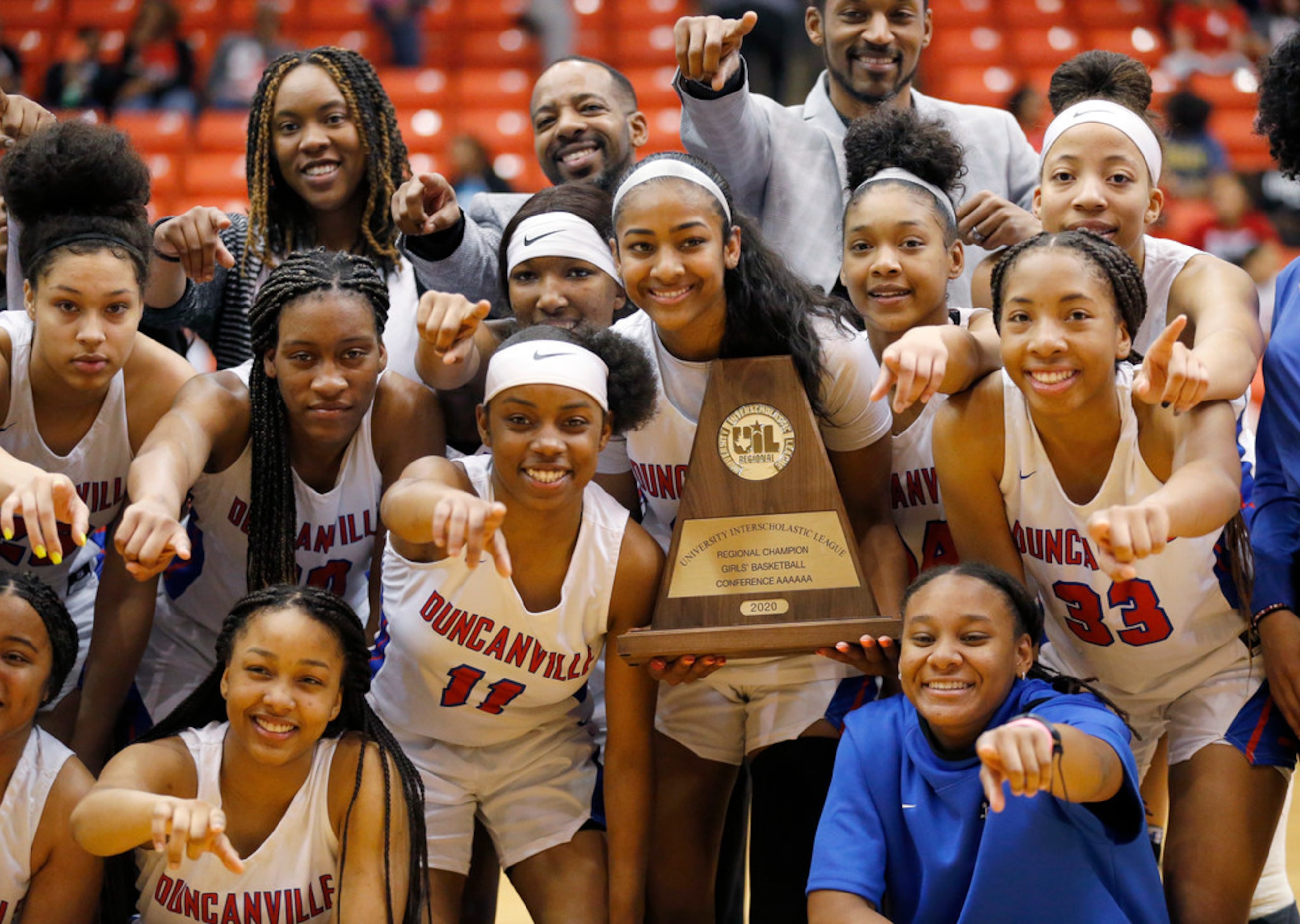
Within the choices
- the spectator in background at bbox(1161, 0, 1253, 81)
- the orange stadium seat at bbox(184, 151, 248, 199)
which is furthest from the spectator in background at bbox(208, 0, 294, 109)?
the spectator in background at bbox(1161, 0, 1253, 81)

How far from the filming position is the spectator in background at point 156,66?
7.79 m

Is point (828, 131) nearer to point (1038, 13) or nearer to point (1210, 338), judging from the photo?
point (1210, 338)

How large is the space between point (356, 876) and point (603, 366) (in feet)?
3.30

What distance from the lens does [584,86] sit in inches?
142

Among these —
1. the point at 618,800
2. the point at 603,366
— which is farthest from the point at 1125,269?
the point at 618,800

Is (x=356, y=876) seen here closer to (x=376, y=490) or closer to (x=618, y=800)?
(x=618, y=800)

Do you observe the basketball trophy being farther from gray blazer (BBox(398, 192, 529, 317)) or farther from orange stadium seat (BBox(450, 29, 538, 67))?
orange stadium seat (BBox(450, 29, 538, 67))

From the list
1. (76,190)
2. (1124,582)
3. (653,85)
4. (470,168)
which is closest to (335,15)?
(653,85)

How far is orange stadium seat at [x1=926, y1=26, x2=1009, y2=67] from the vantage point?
820 cm

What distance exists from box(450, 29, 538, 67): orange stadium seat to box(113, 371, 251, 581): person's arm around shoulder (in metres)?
6.01

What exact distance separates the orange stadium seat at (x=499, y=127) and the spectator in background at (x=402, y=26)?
528 millimetres

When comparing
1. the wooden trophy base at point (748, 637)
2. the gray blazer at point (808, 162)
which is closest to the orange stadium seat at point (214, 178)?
the gray blazer at point (808, 162)

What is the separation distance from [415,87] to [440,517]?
21.3 feet

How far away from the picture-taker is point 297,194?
3.37m
